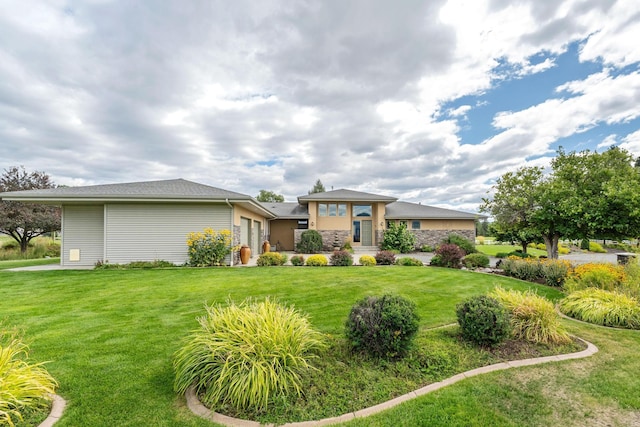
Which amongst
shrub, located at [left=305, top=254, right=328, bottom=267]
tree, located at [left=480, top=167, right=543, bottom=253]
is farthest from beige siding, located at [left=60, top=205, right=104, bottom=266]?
tree, located at [left=480, top=167, right=543, bottom=253]

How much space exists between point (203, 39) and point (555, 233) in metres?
14.8

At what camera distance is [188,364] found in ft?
8.96

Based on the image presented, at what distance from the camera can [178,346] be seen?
12.4ft

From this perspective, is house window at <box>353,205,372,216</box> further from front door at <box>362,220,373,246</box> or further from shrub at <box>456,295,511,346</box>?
shrub at <box>456,295,511,346</box>

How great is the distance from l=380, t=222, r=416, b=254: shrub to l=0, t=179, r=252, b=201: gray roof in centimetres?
1110

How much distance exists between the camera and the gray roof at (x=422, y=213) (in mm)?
20297

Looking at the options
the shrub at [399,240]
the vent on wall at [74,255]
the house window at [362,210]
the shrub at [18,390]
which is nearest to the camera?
the shrub at [18,390]

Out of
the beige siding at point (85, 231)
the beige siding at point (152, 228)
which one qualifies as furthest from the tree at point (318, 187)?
the beige siding at point (85, 231)

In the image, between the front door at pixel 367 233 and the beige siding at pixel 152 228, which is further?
the front door at pixel 367 233

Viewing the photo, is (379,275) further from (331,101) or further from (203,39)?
(203,39)

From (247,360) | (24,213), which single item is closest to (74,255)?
(24,213)

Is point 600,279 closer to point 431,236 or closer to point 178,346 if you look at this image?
point 178,346

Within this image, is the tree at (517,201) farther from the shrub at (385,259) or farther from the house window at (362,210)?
the house window at (362,210)

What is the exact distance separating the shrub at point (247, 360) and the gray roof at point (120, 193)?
27.9ft
